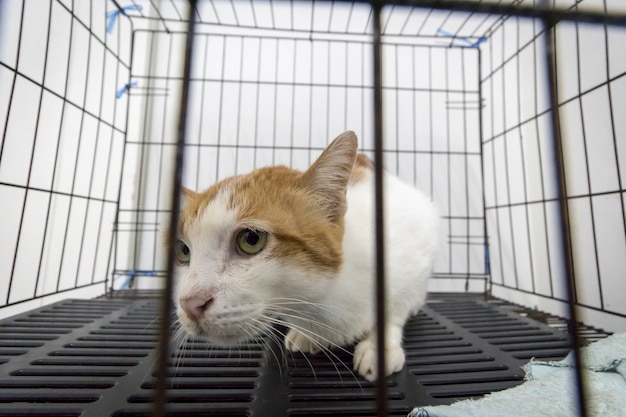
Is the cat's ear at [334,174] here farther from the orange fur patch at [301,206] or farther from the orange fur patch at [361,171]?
the orange fur patch at [361,171]

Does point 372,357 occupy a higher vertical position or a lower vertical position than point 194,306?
lower

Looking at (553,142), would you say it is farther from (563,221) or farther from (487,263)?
(487,263)

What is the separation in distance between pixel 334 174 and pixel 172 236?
50 cm

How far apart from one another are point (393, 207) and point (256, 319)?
52 centimetres

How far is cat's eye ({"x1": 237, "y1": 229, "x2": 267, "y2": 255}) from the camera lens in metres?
0.68

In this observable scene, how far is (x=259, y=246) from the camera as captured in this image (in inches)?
27.1

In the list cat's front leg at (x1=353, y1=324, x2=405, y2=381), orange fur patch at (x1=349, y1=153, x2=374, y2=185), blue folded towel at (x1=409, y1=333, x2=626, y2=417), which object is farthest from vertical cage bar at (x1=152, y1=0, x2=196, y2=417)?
orange fur patch at (x1=349, y1=153, x2=374, y2=185)

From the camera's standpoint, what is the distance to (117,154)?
5.66ft

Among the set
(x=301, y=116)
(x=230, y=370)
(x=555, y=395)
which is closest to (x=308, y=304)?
(x=230, y=370)

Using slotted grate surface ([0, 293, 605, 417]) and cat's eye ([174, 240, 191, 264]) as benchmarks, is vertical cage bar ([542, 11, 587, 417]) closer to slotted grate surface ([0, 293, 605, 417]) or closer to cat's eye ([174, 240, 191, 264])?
slotted grate surface ([0, 293, 605, 417])

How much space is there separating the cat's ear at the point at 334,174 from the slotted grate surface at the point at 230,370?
32cm

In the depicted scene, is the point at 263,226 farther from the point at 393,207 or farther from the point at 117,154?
the point at 117,154

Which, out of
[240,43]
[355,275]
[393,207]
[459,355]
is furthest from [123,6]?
[459,355]

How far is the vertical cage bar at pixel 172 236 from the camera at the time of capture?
291 mm
